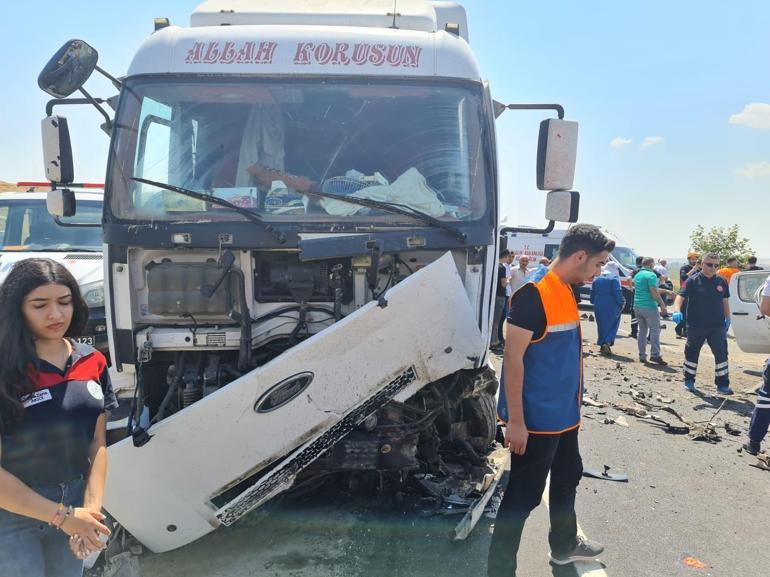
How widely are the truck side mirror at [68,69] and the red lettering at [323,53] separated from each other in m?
1.31

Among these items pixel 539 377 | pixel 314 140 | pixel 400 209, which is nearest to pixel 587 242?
pixel 539 377

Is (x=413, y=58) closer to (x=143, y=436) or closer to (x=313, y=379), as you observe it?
(x=313, y=379)

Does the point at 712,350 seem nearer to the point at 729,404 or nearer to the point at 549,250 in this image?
the point at 729,404

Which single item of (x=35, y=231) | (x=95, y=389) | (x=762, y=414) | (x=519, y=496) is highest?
(x=35, y=231)

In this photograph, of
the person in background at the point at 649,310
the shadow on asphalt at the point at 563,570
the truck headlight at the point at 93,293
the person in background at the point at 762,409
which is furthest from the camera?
the person in background at the point at 649,310

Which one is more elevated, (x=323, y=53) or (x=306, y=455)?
(x=323, y=53)

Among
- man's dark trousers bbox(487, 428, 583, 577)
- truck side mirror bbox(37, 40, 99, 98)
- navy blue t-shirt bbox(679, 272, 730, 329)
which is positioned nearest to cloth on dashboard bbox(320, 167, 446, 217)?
man's dark trousers bbox(487, 428, 583, 577)

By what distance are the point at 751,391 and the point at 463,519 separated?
6.21 metres

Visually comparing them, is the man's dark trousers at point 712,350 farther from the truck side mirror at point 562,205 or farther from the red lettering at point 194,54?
the red lettering at point 194,54

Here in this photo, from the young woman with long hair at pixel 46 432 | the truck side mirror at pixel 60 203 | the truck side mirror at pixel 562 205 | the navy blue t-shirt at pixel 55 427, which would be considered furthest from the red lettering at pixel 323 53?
the navy blue t-shirt at pixel 55 427

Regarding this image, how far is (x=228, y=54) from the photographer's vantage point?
12.2 feet

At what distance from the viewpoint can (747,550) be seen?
12.3ft

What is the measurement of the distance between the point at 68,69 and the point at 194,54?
2.38 feet

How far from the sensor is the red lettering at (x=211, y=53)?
3.72 metres
